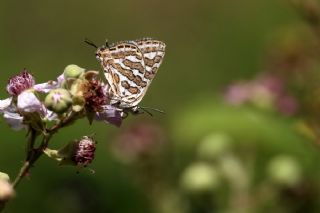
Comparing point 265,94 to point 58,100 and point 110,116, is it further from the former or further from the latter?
point 58,100

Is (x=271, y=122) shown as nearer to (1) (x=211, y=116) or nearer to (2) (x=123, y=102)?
(1) (x=211, y=116)

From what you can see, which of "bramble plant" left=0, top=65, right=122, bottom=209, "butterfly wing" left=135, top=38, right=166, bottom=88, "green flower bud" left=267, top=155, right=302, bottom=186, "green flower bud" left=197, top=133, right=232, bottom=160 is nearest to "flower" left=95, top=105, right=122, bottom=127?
"bramble plant" left=0, top=65, right=122, bottom=209

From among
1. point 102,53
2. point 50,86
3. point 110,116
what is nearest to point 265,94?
point 102,53

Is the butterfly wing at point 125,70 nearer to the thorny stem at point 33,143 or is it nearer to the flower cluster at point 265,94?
the thorny stem at point 33,143

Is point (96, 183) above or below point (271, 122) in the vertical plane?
below

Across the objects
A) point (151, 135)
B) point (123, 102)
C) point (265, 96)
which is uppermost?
point (265, 96)

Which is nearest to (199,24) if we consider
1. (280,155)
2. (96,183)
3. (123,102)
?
(96,183)

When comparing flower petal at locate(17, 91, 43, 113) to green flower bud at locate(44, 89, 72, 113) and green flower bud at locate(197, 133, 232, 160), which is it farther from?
green flower bud at locate(197, 133, 232, 160)
